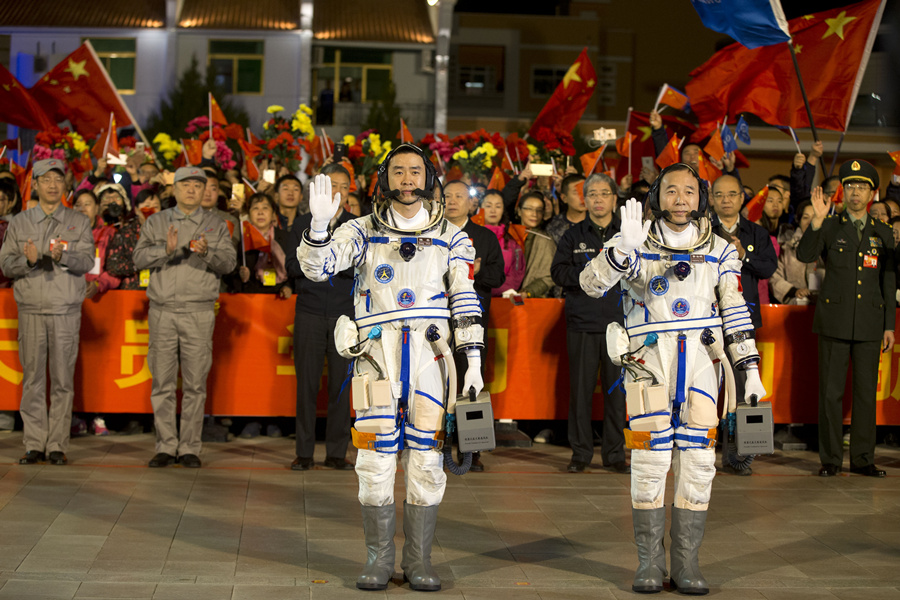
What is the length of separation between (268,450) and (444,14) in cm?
2604

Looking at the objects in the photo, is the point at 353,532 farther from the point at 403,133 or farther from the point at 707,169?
the point at 403,133

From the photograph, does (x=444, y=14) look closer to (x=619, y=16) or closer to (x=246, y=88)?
(x=246, y=88)

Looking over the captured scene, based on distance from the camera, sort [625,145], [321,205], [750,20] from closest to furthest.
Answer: [321,205]
[750,20]
[625,145]

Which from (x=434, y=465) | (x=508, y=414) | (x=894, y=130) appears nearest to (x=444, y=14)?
(x=894, y=130)

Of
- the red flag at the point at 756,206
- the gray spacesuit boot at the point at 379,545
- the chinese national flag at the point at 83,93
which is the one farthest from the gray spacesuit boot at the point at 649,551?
the chinese national flag at the point at 83,93

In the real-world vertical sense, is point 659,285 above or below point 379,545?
above

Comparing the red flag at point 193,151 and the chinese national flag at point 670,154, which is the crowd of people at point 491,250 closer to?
the chinese national flag at point 670,154

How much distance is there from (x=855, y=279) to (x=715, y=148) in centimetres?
321

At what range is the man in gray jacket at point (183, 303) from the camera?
8.39 m

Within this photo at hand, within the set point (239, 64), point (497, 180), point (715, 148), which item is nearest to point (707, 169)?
point (715, 148)

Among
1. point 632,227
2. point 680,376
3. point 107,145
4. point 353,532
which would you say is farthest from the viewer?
point 107,145

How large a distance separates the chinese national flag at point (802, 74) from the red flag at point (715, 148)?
49cm

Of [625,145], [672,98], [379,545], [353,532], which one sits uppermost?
[672,98]

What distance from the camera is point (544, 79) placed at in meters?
41.4
